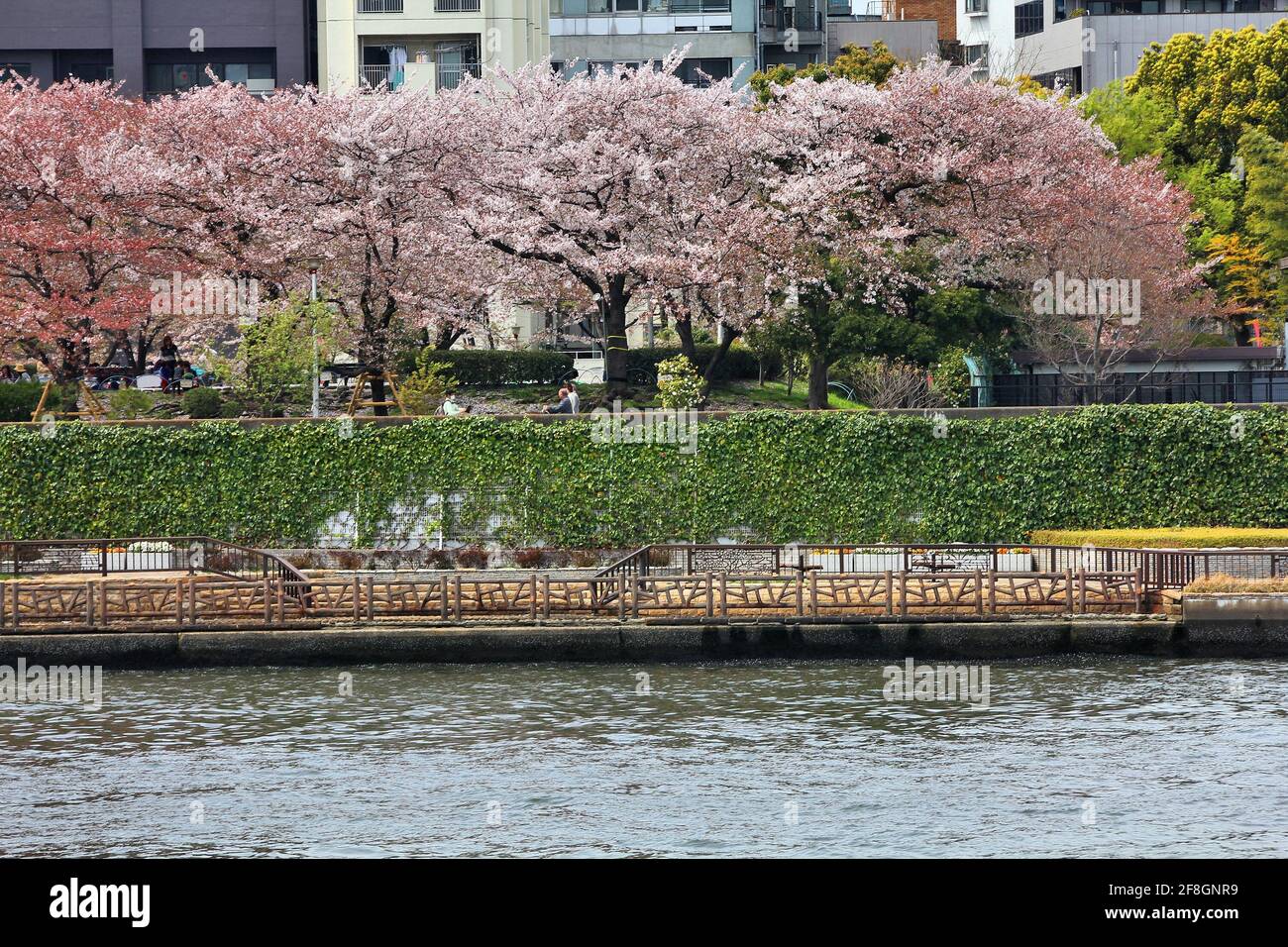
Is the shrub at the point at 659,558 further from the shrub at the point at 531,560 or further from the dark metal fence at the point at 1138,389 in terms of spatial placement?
the dark metal fence at the point at 1138,389

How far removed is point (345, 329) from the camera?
173 feet

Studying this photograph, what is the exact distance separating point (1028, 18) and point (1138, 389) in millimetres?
48884

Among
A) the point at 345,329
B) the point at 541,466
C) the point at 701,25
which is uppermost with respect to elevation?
the point at 701,25

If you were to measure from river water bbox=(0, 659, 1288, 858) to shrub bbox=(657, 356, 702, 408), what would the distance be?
1534 cm

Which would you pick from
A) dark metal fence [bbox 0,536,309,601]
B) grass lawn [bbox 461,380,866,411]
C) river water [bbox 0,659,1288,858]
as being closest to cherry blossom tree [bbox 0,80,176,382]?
grass lawn [bbox 461,380,866,411]

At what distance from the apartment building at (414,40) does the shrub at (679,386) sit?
30400 mm

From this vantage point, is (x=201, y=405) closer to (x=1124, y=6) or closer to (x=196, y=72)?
(x=196, y=72)

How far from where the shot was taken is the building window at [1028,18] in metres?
94.1

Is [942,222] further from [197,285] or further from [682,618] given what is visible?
[682,618]

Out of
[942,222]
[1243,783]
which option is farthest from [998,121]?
[1243,783]

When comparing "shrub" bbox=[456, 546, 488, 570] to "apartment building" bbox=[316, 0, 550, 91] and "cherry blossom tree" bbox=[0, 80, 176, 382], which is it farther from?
"apartment building" bbox=[316, 0, 550, 91]

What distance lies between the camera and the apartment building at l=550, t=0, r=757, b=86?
3285 inches

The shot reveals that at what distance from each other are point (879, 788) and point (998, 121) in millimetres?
34785
